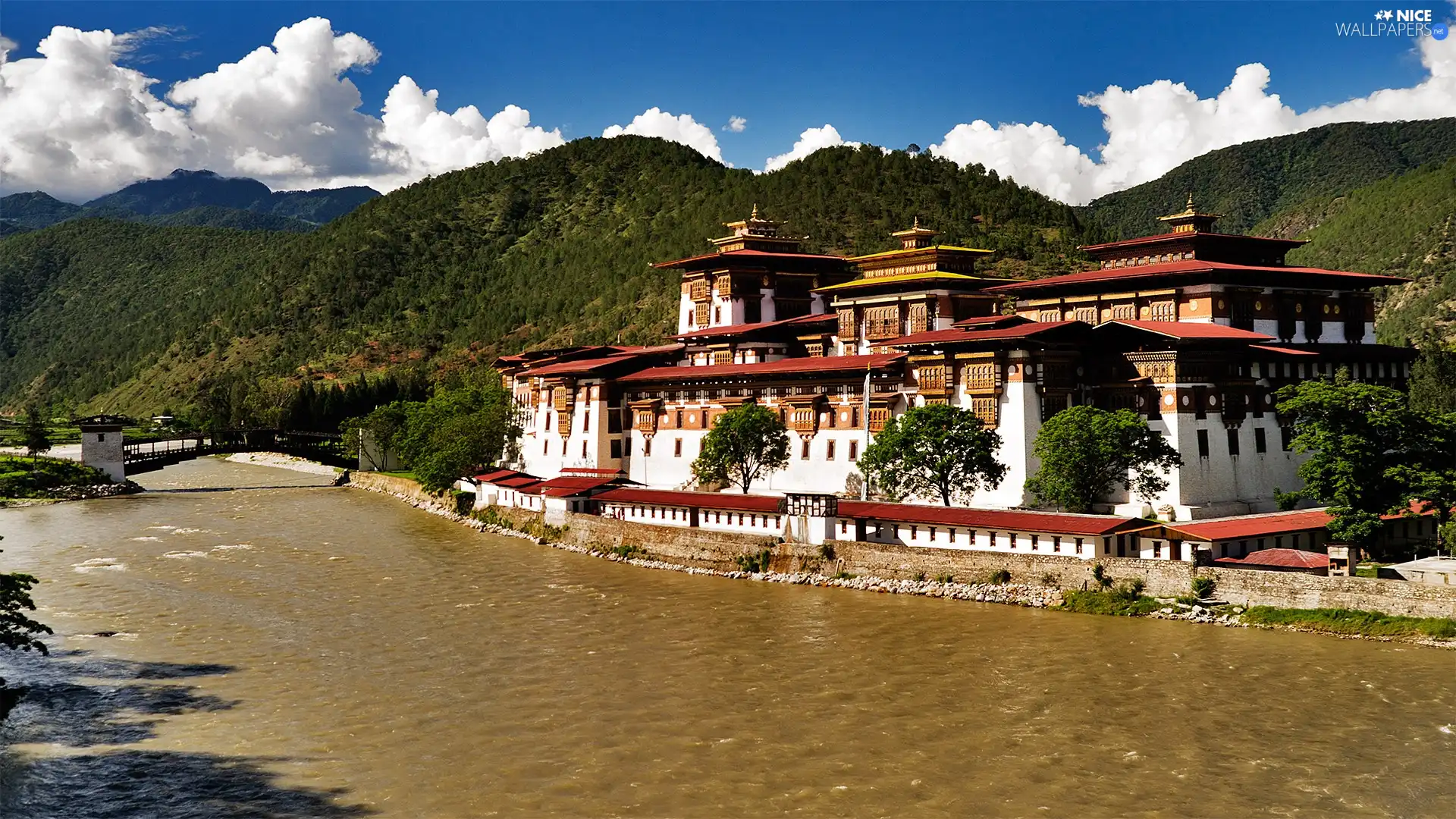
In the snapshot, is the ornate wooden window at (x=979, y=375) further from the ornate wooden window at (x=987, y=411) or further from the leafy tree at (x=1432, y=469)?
the leafy tree at (x=1432, y=469)

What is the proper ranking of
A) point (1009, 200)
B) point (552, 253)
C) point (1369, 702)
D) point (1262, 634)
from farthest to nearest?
1. point (552, 253)
2. point (1009, 200)
3. point (1262, 634)
4. point (1369, 702)

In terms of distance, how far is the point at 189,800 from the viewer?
2628 cm

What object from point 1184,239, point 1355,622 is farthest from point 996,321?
point 1355,622

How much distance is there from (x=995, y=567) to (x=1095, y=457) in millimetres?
7615

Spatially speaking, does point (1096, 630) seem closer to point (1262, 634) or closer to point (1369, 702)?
point (1262, 634)

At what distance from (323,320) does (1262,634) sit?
178m

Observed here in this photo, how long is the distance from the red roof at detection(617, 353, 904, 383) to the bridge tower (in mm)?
45005

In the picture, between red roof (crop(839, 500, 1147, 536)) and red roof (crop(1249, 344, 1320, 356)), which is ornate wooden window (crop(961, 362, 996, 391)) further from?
red roof (crop(1249, 344, 1320, 356))

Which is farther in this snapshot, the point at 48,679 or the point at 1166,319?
the point at 1166,319

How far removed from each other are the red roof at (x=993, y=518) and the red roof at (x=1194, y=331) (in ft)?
28.7

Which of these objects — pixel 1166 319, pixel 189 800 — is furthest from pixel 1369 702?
pixel 1166 319

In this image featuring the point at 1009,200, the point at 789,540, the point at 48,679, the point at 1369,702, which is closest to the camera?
the point at 1369,702

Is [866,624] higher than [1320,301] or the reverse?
the reverse

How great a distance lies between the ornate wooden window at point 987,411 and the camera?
53.8 m
